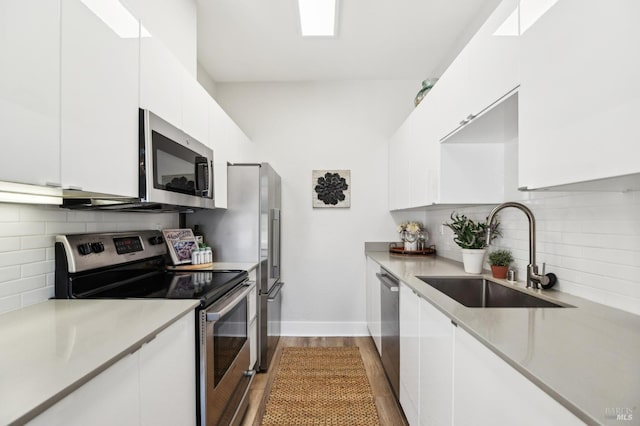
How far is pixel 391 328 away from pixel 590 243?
1.30m

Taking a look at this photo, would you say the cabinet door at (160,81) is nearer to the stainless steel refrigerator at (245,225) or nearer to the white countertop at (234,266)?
the stainless steel refrigerator at (245,225)

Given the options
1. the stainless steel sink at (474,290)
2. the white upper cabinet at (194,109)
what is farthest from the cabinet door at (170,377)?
the stainless steel sink at (474,290)

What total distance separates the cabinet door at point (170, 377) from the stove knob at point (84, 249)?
0.59m

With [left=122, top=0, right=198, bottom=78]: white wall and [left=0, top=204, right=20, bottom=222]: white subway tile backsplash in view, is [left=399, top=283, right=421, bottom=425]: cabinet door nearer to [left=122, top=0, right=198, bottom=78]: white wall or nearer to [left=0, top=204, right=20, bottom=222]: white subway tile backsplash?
[left=0, top=204, right=20, bottom=222]: white subway tile backsplash

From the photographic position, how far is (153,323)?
1.10 meters

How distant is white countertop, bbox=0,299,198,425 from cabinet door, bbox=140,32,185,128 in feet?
2.92

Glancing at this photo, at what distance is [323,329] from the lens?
11.9 feet

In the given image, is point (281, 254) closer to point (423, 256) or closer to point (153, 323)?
point (423, 256)

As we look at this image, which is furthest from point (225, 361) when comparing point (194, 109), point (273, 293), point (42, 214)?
point (194, 109)

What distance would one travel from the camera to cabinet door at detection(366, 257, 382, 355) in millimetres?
2852

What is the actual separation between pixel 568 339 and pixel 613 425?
0.45 metres

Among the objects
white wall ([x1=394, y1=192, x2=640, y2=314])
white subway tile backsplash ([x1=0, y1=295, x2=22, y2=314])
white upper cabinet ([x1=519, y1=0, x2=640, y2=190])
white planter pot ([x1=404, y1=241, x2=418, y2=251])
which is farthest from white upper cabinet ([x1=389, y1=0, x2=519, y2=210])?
white subway tile backsplash ([x1=0, y1=295, x2=22, y2=314])

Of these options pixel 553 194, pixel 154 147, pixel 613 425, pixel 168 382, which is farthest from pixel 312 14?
pixel 613 425

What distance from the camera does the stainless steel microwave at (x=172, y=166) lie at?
1.48 meters
